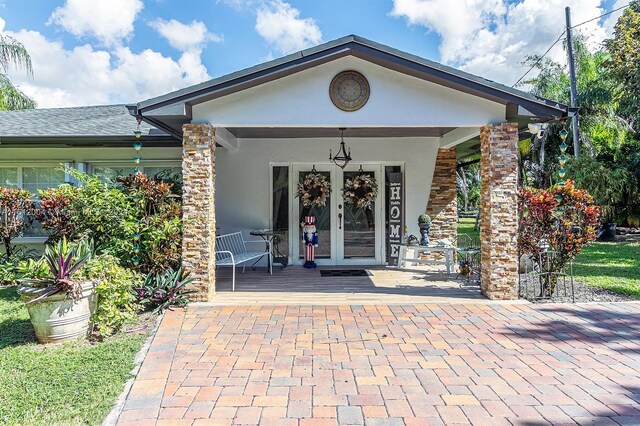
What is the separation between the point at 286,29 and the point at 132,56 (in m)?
10.7

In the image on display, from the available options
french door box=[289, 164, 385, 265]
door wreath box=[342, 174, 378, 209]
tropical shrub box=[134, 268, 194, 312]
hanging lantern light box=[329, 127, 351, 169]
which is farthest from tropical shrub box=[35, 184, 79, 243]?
door wreath box=[342, 174, 378, 209]

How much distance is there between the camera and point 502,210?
6352 mm

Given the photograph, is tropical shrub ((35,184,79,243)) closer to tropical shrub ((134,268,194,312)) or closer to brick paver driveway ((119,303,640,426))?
tropical shrub ((134,268,194,312))

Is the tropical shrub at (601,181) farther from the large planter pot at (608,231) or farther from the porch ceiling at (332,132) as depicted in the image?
the porch ceiling at (332,132)

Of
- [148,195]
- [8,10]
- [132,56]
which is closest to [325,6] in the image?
[148,195]

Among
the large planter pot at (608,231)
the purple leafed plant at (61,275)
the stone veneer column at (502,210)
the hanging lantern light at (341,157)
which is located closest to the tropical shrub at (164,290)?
the purple leafed plant at (61,275)

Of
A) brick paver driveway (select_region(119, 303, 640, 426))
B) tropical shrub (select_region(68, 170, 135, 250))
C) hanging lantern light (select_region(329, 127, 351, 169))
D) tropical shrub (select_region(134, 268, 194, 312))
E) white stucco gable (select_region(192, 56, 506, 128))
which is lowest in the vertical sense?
brick paver driveway (select_region(119, 303, 640, 426))

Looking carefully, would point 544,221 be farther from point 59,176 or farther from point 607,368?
point 59,176

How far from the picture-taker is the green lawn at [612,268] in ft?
24.8

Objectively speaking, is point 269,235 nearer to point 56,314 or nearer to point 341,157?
point 341,157

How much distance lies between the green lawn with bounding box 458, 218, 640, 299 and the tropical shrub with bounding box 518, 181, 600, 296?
1448 millimetres

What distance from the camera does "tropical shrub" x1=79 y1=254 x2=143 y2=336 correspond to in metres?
4.82

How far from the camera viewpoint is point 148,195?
6223 millimetres

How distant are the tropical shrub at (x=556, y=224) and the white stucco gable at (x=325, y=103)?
→ 153 cm
